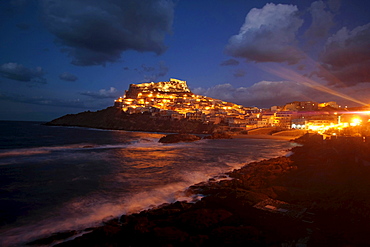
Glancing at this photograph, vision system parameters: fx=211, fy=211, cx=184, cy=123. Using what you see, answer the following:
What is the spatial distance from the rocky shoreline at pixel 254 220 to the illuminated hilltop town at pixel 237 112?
48909 millimetres

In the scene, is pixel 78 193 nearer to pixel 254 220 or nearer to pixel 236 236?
pixel 236 236

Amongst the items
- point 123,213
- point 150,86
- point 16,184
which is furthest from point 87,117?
Result: point 123,213

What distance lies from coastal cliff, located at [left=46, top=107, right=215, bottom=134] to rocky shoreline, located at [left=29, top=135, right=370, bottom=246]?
72788mm

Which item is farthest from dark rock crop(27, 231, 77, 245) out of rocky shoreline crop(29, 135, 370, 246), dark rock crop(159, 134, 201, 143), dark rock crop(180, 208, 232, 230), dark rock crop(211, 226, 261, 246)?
dark rock crop(159, 134, 201, 143)

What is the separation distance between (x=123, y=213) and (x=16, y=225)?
350 cm

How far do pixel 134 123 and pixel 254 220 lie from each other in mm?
91732

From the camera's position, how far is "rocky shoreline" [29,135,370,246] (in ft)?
18.0

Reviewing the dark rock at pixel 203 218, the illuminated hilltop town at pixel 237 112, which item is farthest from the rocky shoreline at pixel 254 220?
the illuminated hilltop town at pixel 237 112

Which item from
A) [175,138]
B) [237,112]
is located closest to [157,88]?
[237,112]

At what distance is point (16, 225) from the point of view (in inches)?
282

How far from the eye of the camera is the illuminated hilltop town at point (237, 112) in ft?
227

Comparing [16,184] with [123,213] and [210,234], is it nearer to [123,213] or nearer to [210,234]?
[123,213]

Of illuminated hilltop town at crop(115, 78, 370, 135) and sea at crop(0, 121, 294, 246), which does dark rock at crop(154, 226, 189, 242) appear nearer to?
sea at crop(0, 121, 294, 246)

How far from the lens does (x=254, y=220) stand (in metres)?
6.65
